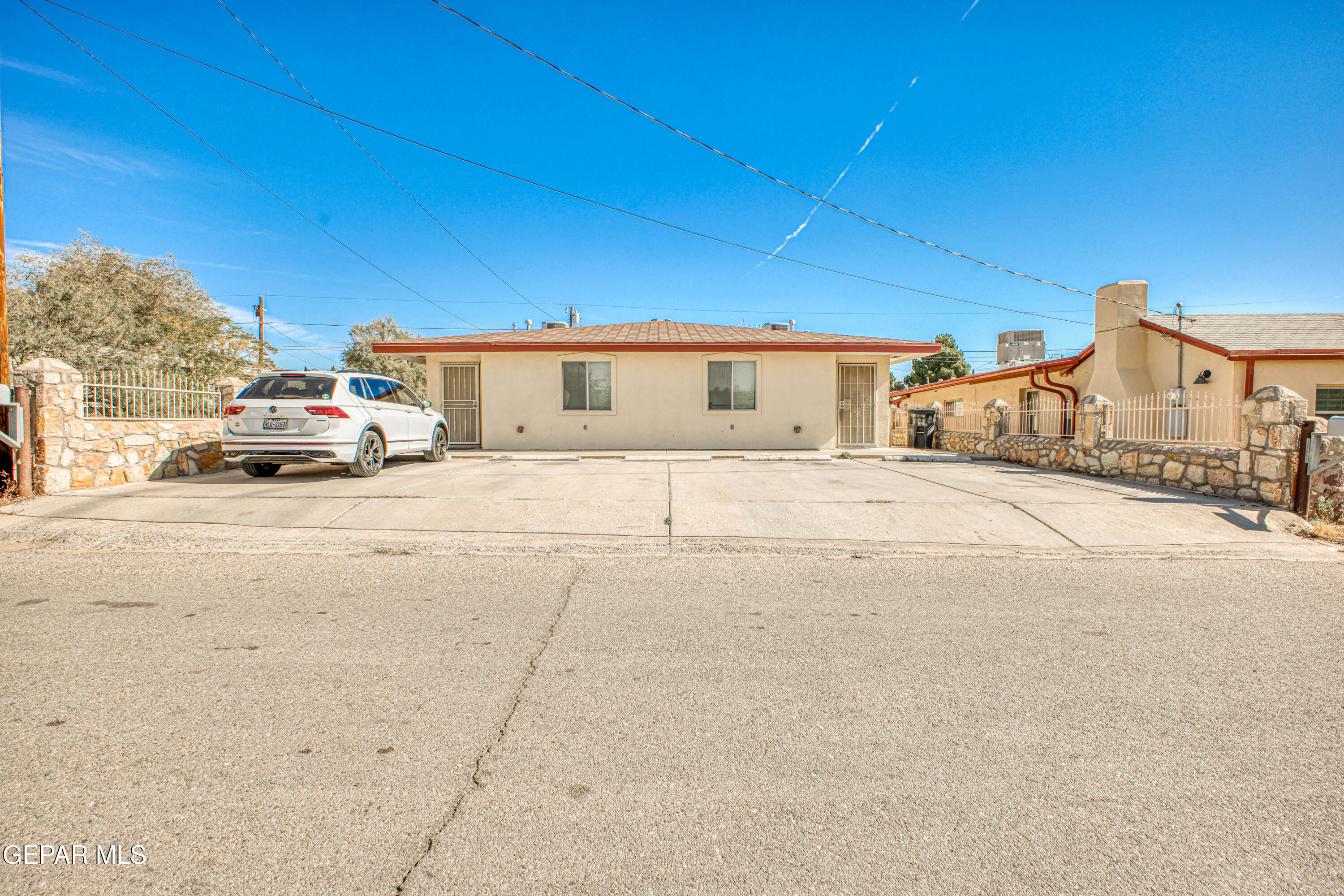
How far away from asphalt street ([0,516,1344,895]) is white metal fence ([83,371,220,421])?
18.4 feet

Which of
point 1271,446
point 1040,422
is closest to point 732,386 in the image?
point 1040,422

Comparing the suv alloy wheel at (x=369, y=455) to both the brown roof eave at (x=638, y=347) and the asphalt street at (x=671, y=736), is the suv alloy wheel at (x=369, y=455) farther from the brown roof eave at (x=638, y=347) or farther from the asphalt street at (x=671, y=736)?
the brown roof eave at (x=638, y=347)

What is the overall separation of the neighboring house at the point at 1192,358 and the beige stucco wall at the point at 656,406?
20.1 ft

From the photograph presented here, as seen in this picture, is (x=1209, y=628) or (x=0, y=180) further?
(x=0, y=180)

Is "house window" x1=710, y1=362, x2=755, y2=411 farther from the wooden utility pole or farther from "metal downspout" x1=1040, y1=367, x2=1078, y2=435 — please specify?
the wooden utility pole

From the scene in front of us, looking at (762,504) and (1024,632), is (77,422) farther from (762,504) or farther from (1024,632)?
(1024,632)

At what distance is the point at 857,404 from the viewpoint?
57.3 feet

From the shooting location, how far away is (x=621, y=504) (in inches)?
323

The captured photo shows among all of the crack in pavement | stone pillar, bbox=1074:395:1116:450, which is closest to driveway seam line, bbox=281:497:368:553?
the crack in pavement

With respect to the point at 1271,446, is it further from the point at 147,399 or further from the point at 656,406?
the point at 147,399

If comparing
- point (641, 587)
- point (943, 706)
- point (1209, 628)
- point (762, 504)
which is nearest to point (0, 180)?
point (641, 587)

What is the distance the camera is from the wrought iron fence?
17.5 m

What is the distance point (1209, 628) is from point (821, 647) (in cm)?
267

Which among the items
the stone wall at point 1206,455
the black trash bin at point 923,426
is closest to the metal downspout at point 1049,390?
the black trash bin at point 923,426
